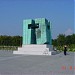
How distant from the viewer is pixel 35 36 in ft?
70.9

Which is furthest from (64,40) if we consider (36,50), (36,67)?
(36,67)

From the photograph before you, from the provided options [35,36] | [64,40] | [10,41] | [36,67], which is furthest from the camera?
[10,41]

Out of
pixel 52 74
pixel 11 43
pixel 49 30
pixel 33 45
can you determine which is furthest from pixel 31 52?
pixel 11 43

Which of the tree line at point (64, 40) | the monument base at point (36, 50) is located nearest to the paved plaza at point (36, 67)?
the monument base at point (36, 50)

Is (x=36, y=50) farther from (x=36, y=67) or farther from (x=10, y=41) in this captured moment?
(x=10, y=41)

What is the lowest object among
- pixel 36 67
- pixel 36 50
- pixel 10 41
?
pixel 36 67

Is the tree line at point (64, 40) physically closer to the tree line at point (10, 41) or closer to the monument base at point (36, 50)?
the tree line at point (10, 41)

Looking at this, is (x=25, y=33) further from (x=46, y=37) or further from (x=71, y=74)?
(x=71, y=74)

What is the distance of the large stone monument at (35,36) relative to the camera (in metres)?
20.2

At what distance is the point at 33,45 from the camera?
20391 millimetres

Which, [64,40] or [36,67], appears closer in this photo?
[36,67]

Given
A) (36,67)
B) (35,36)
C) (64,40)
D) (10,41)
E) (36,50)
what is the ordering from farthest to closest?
(10,41) → (64,40) → (35,36) → (36,50) → (36,67)

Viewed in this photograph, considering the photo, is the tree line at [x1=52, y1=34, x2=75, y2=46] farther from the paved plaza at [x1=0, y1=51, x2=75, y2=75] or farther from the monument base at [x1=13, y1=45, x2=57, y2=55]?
the paved plaza at [x1=0, y1=51, x2=75, y2=75]

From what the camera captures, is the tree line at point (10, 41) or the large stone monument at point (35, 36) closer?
the large stone monument at point (35, 36)
